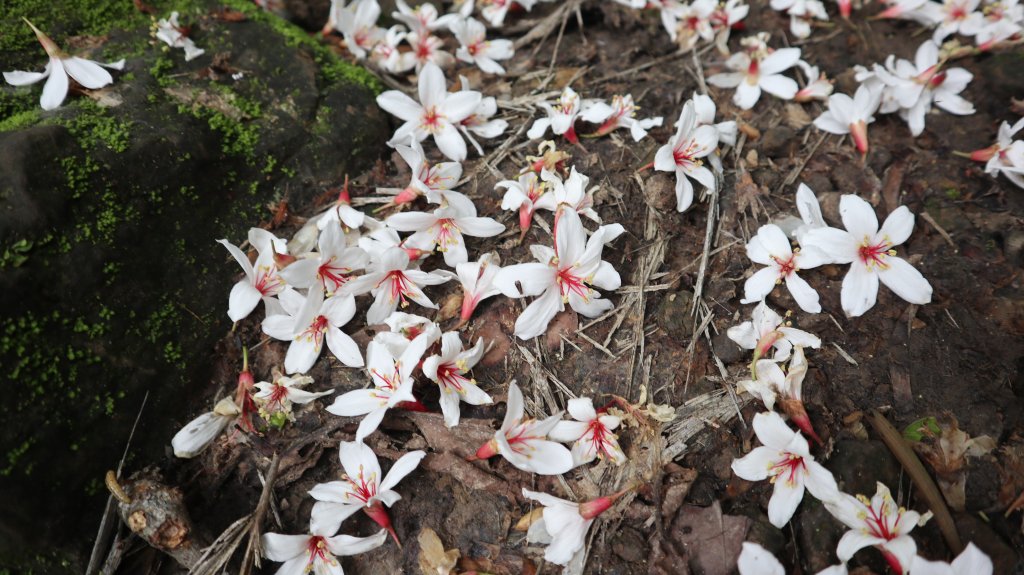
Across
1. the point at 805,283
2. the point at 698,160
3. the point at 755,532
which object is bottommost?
the point at 755,532

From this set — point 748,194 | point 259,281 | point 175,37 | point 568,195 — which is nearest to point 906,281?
point 748,194

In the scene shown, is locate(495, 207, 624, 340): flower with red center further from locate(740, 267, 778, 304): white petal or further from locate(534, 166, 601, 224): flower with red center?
locate(740, 267, 778, 304): white petal

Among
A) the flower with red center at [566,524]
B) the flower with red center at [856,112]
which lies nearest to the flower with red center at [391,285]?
the flower with red center at [566,524]

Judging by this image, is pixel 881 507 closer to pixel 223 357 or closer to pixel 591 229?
pixel 591 229

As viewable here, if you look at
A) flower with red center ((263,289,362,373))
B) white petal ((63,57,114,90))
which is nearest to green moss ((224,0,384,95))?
white petal ((63,57,114,90))

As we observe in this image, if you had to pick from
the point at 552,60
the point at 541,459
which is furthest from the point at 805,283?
the point at 552,60

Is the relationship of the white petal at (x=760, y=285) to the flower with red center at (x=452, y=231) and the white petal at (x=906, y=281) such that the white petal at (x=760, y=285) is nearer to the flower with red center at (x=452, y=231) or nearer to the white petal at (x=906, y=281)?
the white petal at (x=906, y=281)
